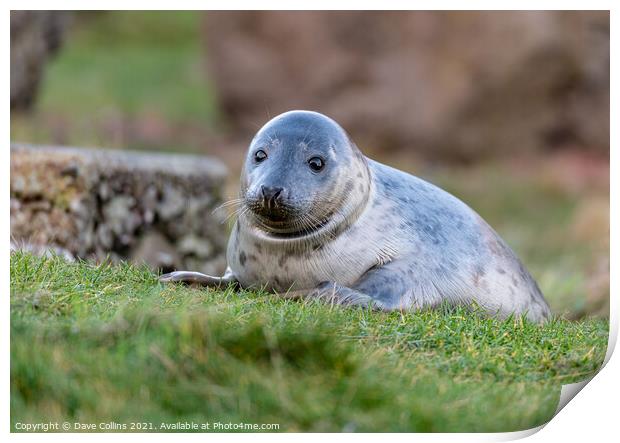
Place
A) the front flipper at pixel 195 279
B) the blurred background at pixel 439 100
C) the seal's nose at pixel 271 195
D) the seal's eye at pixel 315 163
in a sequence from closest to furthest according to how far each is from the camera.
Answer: the seal's nose at pixel 271 195 → the seal's eye at pixel 315 163 → the front flipper at pixel 195 279 → the blurred background at pixel 439 100

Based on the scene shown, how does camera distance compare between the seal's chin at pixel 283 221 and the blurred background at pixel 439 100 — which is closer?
the seal's chin at pixel 283 221

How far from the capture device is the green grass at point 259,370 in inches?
159

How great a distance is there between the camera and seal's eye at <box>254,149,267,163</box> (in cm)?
554

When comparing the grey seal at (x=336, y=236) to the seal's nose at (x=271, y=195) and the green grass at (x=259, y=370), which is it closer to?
the seal's nose at (x=271, y=195)

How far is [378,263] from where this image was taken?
5.55 metres

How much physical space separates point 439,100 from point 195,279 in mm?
12225

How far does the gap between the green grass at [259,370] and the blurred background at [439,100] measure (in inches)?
370

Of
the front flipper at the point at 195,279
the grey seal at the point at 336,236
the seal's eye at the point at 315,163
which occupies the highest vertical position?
the seal's eye at the point at 315,163

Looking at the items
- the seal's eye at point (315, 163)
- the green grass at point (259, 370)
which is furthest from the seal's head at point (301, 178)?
the green grass at point (259, 370)

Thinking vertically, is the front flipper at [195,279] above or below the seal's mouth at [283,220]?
below

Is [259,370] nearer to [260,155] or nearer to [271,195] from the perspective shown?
[271,195]

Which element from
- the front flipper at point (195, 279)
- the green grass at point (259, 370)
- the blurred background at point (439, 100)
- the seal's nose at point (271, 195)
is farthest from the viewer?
the blurred background at point (439, 100)

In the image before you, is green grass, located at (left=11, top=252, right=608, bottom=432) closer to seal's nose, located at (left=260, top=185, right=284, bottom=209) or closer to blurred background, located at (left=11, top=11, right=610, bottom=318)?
seal's nose, located at (left=260, top=185, right=284, bottom=209)
